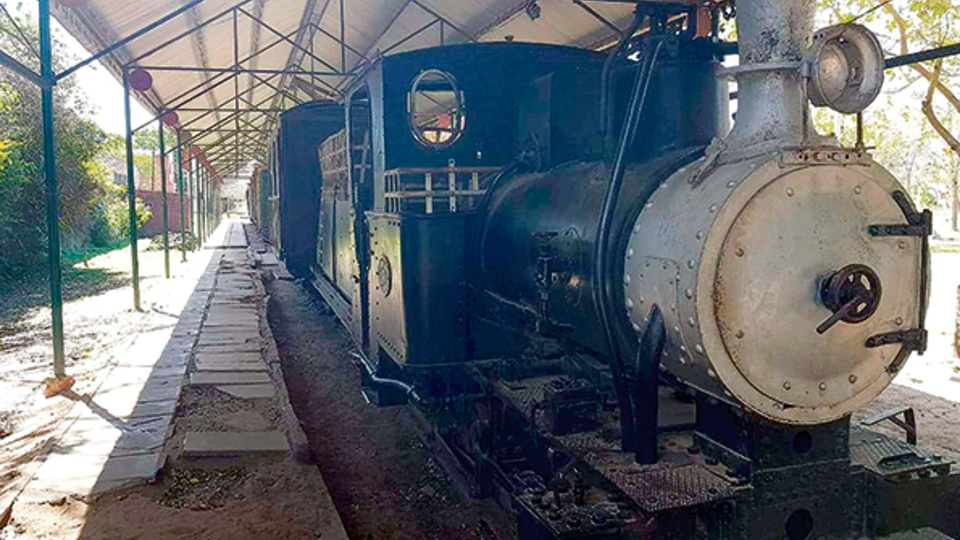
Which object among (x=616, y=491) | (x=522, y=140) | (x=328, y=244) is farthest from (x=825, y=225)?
(x=328, y=244)

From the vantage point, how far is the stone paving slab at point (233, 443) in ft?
15.9

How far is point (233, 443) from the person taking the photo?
5.02 meters

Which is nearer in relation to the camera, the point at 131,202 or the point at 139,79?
the point at 139,79

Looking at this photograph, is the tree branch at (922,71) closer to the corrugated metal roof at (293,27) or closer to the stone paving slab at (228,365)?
the corrugated metal roof at (293,27)

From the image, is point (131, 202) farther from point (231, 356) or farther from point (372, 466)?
point (372, 466)

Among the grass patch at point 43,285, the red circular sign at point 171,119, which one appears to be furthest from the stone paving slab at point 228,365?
the red circular sign at point 171,119

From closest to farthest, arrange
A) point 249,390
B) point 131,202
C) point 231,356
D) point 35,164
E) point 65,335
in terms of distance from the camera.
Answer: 1. point 249,390
2. point 231,356
3. point 65,335
4. point 131,202
5. point 35,164

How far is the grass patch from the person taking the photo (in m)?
13.4

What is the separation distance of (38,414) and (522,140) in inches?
192

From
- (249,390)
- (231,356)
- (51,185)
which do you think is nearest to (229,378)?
(249,390)

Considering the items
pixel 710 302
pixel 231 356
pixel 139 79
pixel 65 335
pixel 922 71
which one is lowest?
pixel 65 335

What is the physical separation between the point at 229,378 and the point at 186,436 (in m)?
1.84

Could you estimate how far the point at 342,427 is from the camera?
6.70m

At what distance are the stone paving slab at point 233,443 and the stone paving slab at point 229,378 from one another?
1.62m
